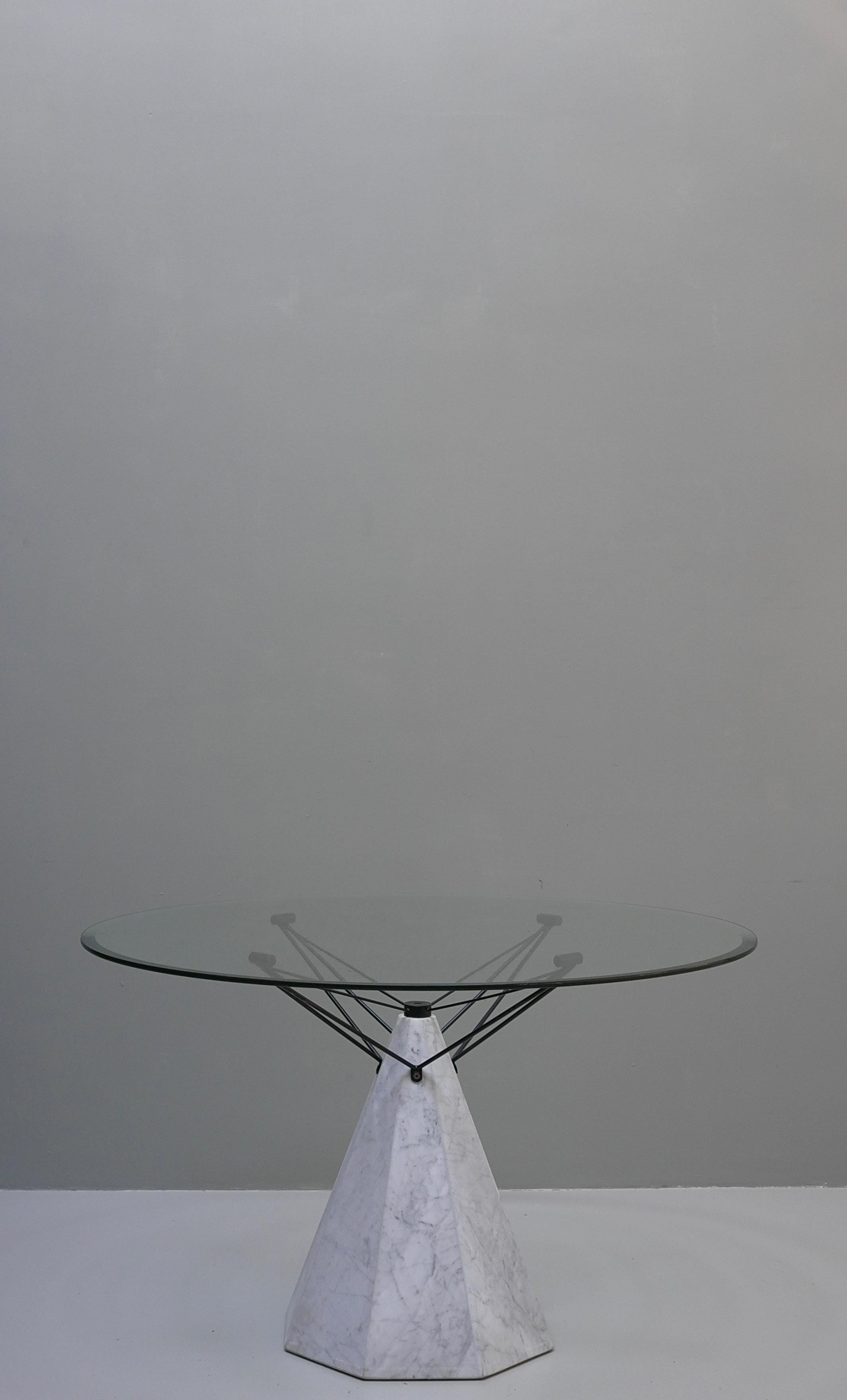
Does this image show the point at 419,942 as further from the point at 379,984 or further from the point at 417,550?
the point at 417,550

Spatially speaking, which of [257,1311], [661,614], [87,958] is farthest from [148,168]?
[257,1311]

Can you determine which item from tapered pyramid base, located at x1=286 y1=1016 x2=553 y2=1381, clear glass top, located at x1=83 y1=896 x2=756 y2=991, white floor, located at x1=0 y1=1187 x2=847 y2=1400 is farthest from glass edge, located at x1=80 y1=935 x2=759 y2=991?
white floor, located at x1=0 y1=1187 x2=847 y2=1400

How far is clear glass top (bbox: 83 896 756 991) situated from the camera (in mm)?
1626

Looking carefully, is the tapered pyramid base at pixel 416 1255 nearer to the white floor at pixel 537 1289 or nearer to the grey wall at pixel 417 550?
the white floor at pixel 537 1289

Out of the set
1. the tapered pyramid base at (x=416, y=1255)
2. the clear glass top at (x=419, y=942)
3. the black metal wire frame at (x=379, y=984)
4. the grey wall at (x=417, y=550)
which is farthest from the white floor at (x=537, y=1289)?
the clear glass top at (x=419, y=942)

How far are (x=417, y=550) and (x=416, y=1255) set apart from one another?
1.48 meters

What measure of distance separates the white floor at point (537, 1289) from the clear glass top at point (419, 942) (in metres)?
Answer: 0.63

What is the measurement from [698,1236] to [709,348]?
6.26 ft

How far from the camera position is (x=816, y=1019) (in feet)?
9.05

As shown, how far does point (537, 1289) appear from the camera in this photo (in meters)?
2.16

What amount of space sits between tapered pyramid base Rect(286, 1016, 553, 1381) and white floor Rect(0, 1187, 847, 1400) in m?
0.04

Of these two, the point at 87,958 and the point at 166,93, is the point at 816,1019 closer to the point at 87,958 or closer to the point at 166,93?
the point at 87,958

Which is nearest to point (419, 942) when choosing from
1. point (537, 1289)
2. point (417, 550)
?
point (537, 1289)

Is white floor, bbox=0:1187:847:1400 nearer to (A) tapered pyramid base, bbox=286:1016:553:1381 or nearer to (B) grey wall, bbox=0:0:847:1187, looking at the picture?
(A) tapered pyramid base, bbox=286:1016:553:1381
